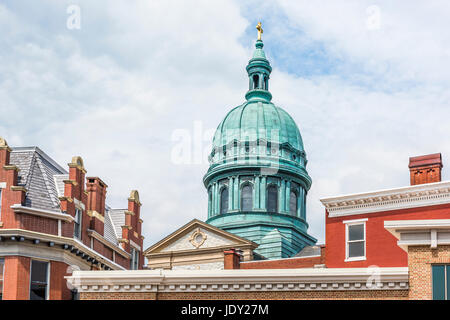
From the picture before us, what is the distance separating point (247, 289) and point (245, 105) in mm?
53366

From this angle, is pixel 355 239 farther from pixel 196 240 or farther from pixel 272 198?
pixel 272 198

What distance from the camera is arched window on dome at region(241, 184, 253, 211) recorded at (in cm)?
8262

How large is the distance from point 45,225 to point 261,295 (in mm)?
13022

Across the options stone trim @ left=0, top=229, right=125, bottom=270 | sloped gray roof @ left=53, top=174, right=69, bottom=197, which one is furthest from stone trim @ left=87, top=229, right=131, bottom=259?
sloped gray roof @ left=53, top=174, right=69, bottom=197

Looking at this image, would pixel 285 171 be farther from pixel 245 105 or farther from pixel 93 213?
pixel 93 213

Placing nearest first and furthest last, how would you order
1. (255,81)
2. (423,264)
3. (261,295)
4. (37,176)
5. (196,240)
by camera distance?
(423,264)
(261,295)
(37,176)
(196,240)
(255,81)

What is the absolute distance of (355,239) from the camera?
47844 millimetres

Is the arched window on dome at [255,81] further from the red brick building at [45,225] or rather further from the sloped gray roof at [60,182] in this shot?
the sloped gray roof at [60,182]

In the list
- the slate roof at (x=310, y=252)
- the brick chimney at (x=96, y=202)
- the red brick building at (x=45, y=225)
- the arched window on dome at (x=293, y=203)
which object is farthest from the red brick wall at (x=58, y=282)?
the arched window on dome at (x=293, y=203)

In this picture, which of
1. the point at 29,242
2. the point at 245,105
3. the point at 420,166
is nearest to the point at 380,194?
the point at 420,166

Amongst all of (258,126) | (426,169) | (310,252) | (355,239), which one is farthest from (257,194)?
(426,169)

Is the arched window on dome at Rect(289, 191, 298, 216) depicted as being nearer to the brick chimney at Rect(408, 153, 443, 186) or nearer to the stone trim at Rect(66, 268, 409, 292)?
the brick chimney at Rect(408, 153, 443, 186)
